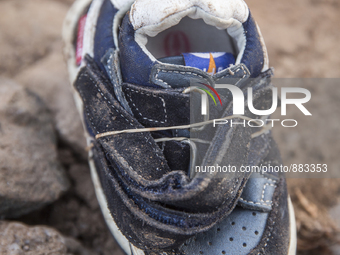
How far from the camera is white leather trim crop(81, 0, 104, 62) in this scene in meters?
1.19

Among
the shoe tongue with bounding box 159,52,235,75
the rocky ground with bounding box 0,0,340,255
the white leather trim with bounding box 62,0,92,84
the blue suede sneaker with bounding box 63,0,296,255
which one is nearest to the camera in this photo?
the blue suede sneaker with bounding box 63,0,296,255

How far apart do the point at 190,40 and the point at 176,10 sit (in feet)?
1.01

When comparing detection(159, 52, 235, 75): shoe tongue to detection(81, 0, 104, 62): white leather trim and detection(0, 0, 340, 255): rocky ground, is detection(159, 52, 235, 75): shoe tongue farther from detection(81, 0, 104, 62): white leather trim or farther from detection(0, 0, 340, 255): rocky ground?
detection(0, 0, 340, 255): rocky ground

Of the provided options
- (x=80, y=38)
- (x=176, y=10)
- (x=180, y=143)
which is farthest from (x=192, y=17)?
(x=80, y=38)

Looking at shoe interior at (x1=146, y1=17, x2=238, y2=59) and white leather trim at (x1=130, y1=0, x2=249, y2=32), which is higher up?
white leather trim at (x1=130, y1=0, x2=249, y2=32)

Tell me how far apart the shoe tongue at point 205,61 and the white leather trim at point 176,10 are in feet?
0.38

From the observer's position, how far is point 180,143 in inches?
36.8

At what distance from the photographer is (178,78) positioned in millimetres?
915

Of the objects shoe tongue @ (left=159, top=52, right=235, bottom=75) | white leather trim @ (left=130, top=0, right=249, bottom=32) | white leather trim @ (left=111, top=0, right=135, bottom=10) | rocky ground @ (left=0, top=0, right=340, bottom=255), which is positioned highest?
white leather trim @ (left=111, top=0, right=135, bottom=10)

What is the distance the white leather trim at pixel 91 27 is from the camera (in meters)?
1.19

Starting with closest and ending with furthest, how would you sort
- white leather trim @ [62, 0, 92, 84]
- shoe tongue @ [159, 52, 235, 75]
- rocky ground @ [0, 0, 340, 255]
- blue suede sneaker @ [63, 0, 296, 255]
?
blue suede sneaker @ [63, 0, 296, 255] → shoe tongue @ [159, 52, 235, 75] → rocky ground @ [0, 0, 340, 255] → white leather trim @ [62, 0, 92, 84]

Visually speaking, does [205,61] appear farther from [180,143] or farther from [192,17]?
[180,143]

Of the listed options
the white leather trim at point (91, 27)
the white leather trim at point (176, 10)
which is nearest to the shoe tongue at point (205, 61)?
the white leather trim at point (176, 10)

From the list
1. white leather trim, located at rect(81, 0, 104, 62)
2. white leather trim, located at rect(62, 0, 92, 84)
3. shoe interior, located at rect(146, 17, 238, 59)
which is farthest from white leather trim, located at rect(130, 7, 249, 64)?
white leather trim, located at rect(62, 0, 92, 84)
